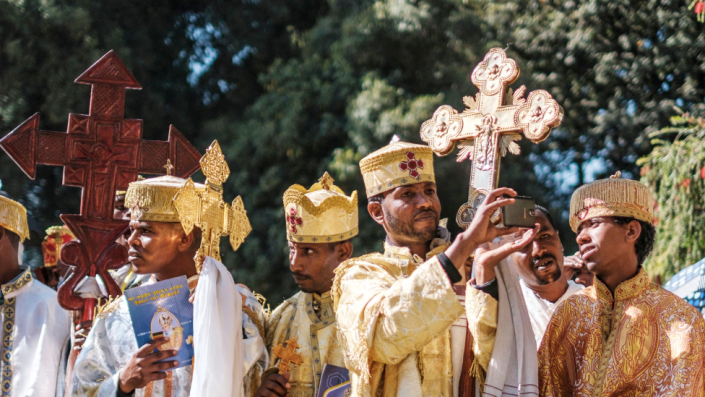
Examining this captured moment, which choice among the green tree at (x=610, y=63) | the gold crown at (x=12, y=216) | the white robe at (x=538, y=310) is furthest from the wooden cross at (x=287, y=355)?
the green tree at (x=610, y=63)

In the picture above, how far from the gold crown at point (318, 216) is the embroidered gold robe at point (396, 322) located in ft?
3.33

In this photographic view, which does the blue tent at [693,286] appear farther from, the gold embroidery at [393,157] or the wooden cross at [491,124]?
the gold embroidery at [393,157]

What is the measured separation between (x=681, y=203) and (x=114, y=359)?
Answer: 540 cm

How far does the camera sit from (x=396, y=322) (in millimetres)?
3730

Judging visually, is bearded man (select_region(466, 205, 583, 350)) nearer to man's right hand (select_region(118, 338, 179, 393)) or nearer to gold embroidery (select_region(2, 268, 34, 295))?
man's right hand (select_region(118, 338, 179, 393))

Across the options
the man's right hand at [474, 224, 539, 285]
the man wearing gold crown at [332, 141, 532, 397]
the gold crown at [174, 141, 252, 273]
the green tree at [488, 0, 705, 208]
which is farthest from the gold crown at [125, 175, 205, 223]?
the green tree at [488, 0, 705, 208]

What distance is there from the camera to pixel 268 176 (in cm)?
1207

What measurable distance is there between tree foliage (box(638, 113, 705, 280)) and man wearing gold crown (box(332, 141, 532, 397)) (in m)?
4.18

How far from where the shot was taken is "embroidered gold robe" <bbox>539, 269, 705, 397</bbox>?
400 cm

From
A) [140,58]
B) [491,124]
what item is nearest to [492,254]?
→ [491,124]

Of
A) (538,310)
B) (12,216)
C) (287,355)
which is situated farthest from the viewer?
(12,216)

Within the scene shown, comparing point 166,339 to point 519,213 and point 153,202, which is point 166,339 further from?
point 519,213

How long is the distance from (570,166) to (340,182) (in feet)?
13.7

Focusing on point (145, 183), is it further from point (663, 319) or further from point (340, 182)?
point (340, 182)
